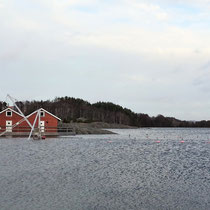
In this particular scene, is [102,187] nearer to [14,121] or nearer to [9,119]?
[14,121]

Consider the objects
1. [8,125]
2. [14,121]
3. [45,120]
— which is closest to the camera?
[8,125]

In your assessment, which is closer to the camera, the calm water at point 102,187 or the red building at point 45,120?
the calm water at point 102,187

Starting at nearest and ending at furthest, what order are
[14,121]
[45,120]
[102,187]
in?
[102,187] → [14,121] → [45,120]

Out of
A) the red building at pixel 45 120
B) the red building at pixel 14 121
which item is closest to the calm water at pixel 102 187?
the red building at pixel 14 121

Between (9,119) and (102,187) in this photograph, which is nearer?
(102,187)

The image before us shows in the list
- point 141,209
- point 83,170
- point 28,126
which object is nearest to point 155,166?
point 83,170

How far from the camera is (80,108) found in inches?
7362

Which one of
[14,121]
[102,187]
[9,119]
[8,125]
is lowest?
[102,187]

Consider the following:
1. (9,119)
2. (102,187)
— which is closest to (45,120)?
(9,119)


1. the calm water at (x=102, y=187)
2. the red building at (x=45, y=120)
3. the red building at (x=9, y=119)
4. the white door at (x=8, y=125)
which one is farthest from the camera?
the red building at (x=45, y=120)

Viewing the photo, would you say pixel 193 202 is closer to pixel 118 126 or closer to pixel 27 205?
pixel 27 205

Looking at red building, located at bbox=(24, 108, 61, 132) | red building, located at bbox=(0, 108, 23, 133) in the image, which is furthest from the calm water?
red building, located at bbox=(24, 108, 61, 132)

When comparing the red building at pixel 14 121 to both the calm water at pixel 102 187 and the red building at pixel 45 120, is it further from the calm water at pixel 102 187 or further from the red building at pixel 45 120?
the calm water at pixel 102 187

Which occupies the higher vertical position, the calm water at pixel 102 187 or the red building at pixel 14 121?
the red building at pixel 14 121
